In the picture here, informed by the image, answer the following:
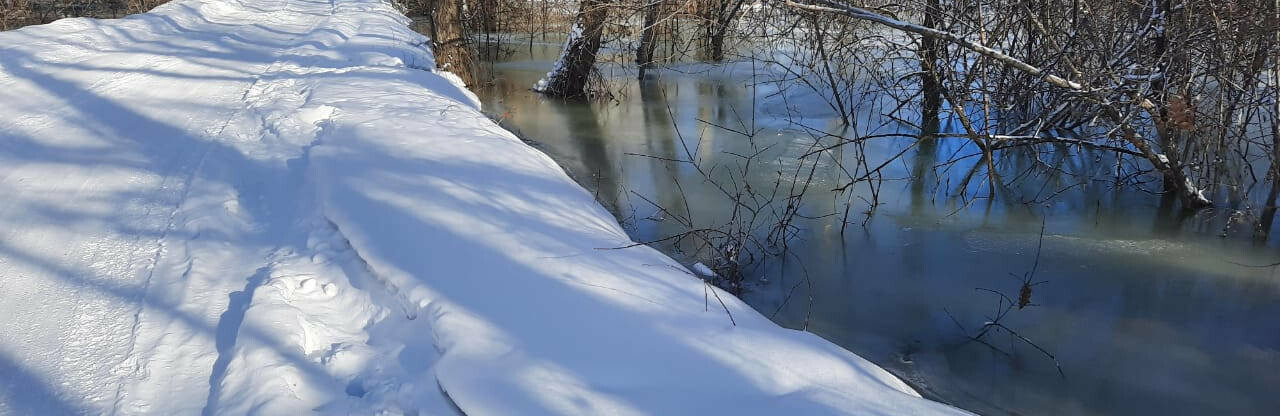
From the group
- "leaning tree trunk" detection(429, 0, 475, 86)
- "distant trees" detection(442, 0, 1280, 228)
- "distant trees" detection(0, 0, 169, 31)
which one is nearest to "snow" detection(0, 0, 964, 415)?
"distant trees" detection(442, 0, 1280, 228)

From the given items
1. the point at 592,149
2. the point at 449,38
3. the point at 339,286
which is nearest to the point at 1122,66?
the point at 592,149

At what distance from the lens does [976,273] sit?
5.56 meters

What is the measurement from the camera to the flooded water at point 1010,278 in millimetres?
4195

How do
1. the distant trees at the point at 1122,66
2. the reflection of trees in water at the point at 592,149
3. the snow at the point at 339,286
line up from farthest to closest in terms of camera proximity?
the reflection of trees in water at the point at 592,149 → the distant trees at the point at 1122,66 → the snow at the point at 339,286

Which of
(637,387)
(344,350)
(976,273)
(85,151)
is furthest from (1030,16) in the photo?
(85,151)

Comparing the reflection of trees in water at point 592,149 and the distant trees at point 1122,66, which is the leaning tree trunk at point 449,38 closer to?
the reflection of trees in water at point 592,149

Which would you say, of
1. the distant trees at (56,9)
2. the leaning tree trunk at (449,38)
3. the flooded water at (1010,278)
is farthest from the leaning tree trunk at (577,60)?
the distant trees at (56,9)

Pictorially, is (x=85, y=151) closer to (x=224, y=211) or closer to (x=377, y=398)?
(x=224, y=211)

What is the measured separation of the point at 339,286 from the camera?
3.92 m

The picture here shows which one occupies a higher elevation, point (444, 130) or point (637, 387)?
point (444, 130)

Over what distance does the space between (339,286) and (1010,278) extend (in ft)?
13.6

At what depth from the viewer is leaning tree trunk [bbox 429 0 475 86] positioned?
1137 centimetres

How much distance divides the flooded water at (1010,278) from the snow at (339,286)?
80cm

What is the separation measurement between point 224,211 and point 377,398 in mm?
2255
